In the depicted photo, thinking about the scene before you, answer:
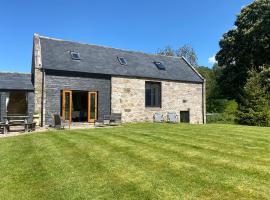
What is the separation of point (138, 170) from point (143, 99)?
1738 centimetres

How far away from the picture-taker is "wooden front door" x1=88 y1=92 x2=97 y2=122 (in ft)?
→ 70.8

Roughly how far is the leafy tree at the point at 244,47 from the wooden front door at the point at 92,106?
16.9 meters

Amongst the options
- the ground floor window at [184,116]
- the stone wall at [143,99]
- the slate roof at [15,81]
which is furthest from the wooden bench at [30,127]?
the ground floor window at [184,116]

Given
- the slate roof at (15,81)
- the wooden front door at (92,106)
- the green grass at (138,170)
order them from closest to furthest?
the green grass at (138,170) → the slate roof at (15,81) → the wooden front door at (92,106)

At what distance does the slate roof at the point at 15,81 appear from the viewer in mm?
19266

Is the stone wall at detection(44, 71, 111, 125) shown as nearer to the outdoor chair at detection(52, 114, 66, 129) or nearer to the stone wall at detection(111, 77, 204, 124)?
the stone wall at detection(111, 77, 204, 124)

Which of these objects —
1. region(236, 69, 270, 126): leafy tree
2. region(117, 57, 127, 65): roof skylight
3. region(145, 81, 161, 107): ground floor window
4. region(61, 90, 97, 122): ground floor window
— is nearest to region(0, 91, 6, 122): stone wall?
region(61, 90, 97, 122): ground floor window

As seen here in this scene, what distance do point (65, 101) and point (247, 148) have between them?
1439 cm

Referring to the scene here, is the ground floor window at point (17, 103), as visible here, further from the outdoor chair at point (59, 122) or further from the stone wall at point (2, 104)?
the outdoor chair at point (59, 122)

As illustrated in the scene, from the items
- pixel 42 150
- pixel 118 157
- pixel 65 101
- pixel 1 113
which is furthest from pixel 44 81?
pixel 118 157

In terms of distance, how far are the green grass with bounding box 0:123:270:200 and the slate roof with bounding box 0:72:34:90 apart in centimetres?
985

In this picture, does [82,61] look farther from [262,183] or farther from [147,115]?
[262,183]

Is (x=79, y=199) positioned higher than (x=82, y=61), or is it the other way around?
(x=82, y=61)

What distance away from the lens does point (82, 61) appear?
22266mm
